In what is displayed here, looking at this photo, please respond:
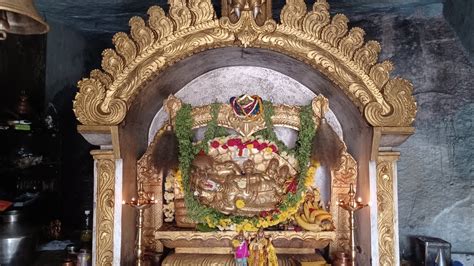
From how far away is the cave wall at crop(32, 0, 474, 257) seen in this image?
197 inches

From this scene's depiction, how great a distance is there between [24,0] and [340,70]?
292 cm

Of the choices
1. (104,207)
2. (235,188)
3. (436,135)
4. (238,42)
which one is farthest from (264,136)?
(436,135)

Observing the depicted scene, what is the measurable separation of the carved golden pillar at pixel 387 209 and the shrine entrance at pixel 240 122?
1cm

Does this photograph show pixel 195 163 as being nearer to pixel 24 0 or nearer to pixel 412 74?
pixel 24 0

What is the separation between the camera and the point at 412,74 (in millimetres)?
5332

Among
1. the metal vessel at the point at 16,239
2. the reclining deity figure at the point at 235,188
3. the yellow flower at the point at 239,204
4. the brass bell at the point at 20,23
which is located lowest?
the metal vessel at the point at 16,239

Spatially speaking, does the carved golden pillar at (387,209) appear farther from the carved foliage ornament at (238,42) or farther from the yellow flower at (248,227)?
the yellow flower at (248,227)

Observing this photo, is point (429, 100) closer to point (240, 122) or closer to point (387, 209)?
point (387, 209)

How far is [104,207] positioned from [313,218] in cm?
242

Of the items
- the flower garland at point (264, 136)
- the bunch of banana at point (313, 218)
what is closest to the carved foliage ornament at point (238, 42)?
the flower garland at point (264, 136)

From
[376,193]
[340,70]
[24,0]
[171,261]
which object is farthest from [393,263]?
[24,0]

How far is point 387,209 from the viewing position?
3785mm

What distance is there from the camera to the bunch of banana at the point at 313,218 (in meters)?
4.41

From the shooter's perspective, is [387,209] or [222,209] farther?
[222,209]
